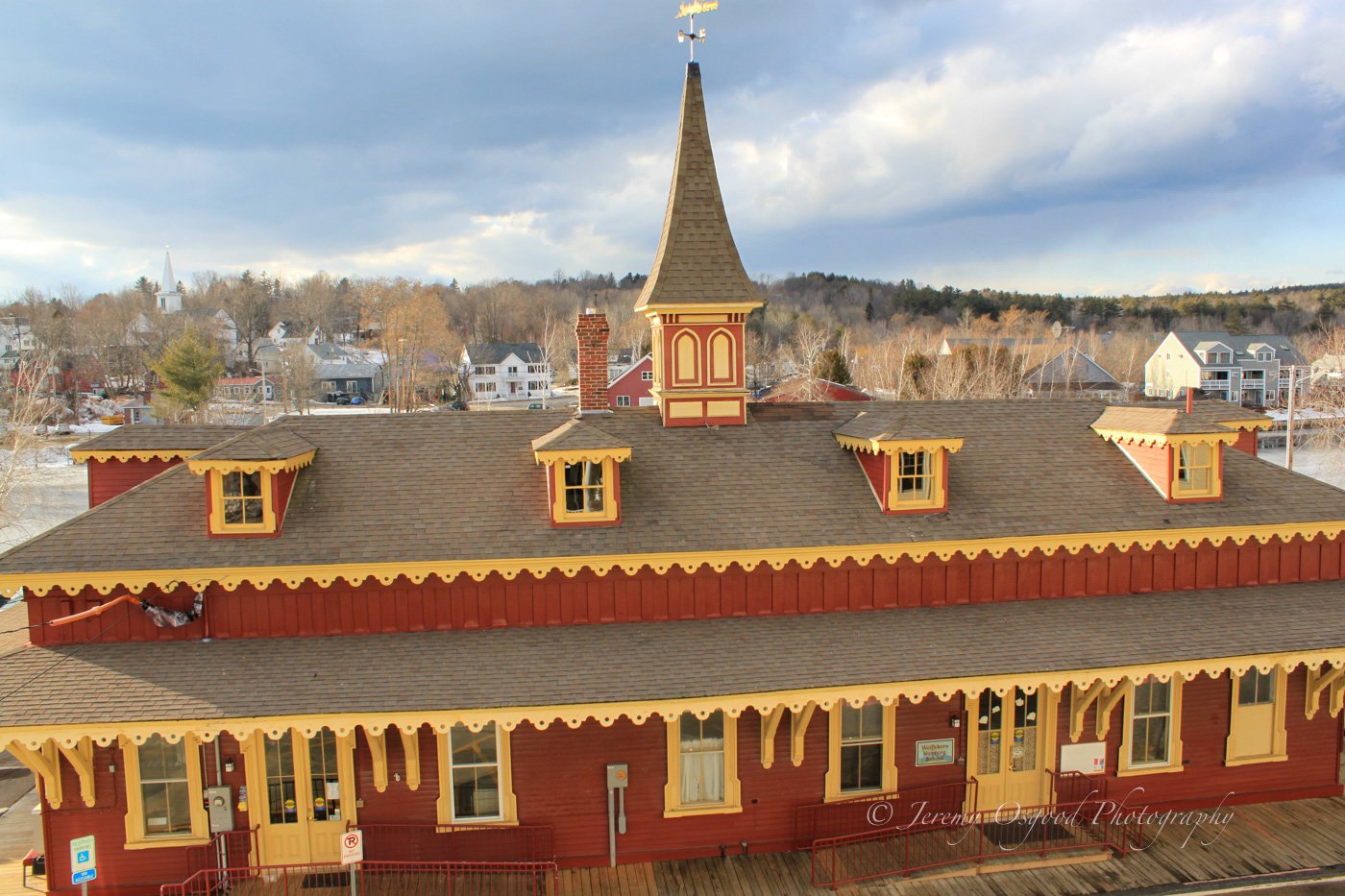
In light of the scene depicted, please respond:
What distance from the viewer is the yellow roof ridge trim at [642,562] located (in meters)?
11.4

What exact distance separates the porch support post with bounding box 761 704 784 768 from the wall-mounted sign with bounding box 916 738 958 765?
2.48 m

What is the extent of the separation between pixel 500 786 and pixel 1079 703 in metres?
9.43

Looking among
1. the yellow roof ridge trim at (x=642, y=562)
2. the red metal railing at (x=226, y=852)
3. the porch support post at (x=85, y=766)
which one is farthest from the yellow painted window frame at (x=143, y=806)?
the yellow roof ridge trim at (x=642, y=562)

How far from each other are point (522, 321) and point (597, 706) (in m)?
124

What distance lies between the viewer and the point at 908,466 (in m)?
13.9

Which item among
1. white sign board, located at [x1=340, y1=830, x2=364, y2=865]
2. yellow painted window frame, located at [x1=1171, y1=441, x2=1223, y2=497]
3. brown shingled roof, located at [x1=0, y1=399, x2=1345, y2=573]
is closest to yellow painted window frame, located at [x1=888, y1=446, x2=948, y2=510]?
brown shingled roof, located at [x1=0, y1=399, x2=1345, y2=573]

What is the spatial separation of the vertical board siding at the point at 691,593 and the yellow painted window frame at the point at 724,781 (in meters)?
1.80

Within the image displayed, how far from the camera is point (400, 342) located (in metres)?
69.2

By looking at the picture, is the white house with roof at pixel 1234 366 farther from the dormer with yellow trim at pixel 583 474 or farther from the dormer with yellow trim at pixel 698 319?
the dormer with yellow trim at pixel 583 474

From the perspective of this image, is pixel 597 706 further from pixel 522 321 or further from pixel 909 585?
pixel 522 321

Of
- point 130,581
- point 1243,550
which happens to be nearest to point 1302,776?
point 1243,550

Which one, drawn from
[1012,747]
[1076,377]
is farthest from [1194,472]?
[1076,377]

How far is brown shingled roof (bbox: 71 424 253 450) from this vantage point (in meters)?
14.4

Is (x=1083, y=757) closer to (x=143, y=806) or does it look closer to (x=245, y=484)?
(x=245, y=484)
